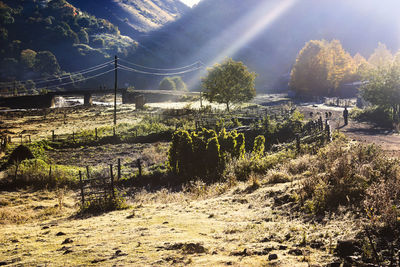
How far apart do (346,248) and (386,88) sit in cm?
3211

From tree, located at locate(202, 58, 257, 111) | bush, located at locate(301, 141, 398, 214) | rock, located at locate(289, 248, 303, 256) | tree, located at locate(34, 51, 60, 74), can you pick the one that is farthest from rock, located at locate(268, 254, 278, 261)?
tree, located at locate(34, 51, 60, 74)

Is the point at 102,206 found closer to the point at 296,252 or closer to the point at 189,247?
the point at 189,247

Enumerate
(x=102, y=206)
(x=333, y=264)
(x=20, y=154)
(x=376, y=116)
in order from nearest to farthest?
(x=333, y=264) → (x=102, y=206) → (x=20, y=154) → (x=376, y=116)

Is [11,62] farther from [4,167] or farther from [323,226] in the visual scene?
[323,226]

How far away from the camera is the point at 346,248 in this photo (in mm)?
5793

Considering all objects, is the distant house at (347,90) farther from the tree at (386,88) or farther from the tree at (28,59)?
the tree at (28,59)

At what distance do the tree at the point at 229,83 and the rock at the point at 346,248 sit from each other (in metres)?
44.8

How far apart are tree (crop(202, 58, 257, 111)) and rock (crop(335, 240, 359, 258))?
44.8 m

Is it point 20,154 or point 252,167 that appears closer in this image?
point 252,167

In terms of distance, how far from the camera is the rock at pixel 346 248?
5.68m

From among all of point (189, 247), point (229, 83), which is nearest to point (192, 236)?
point (189, 247)

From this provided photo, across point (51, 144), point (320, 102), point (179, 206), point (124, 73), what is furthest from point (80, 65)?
point (179, 206)

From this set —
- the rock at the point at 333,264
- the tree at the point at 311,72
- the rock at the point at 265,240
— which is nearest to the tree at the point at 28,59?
the tree at the point at 311,72

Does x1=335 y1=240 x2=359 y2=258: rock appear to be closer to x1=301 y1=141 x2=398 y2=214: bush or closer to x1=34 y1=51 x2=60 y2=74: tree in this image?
x1=301 y1=141 x2=398 y2=214: bush
